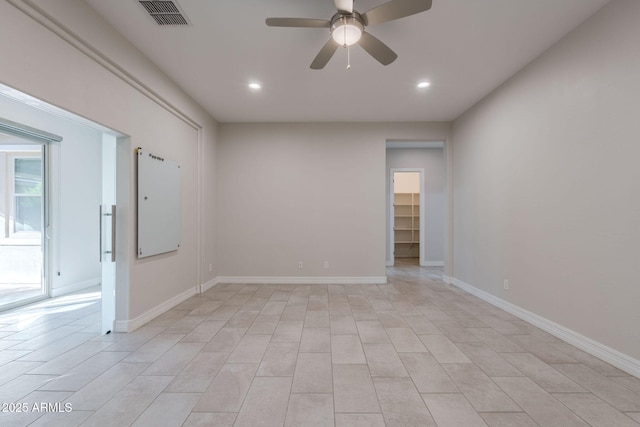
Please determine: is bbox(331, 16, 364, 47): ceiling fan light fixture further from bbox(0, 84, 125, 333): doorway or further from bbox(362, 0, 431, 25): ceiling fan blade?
bbox(0, 84, 125, 333): doorway

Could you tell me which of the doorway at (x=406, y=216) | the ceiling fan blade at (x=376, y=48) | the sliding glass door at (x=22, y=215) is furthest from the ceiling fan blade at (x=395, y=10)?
the doorway at (x=406, y=216)

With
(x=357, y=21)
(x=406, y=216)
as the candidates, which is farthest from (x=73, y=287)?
(x=406, y=216)

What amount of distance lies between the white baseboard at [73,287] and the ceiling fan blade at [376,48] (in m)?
5.63

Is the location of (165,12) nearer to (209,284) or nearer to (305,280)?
(209,284)

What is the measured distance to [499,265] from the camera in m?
3.70

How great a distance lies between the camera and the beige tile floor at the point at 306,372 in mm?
1677

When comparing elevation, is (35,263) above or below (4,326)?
above

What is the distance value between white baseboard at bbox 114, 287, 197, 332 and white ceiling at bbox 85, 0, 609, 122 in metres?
2.93

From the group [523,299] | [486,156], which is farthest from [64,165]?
[523,299]

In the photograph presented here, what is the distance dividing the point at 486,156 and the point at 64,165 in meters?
6.77

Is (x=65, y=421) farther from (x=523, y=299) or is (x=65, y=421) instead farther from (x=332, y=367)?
(x=523, y=299)

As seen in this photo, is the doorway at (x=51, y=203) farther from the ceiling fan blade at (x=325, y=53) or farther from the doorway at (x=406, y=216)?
the doorway at (x=406, y=216)

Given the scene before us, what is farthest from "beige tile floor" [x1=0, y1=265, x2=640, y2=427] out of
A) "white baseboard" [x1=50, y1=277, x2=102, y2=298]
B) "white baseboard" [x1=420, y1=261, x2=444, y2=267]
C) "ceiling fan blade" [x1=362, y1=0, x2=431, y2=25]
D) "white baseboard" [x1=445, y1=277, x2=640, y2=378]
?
"white baseboard" [x1=420, y1=261, x2=444, y2=267]

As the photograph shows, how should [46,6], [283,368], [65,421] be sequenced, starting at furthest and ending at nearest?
[283,368] < [46,6] < [65,421]
